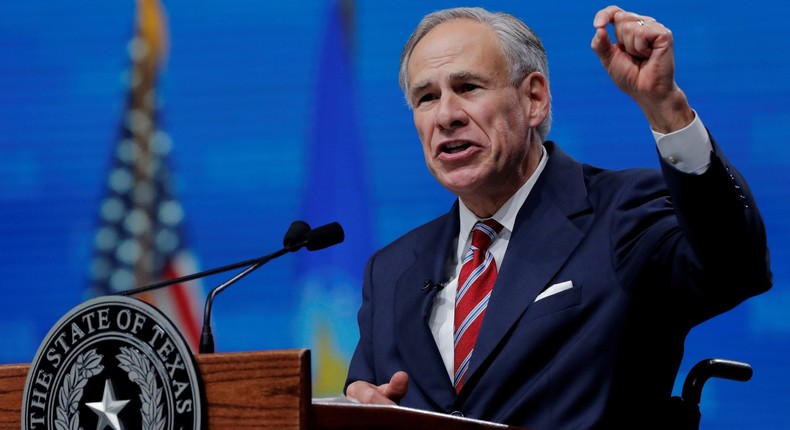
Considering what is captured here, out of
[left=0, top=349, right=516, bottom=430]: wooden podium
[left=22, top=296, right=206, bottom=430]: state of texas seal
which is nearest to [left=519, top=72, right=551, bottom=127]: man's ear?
[left=0, top=349, right=516, bottom=430]: wooden podium

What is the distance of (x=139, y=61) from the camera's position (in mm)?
3342

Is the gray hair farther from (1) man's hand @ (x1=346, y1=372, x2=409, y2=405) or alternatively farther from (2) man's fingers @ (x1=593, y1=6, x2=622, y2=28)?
(1) man's hand @ (x1=346, y1=372, x2=409, y2=405)

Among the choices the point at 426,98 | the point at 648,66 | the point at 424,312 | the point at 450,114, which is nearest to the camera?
the point at 648,66

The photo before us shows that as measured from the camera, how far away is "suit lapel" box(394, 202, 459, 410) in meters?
2.14

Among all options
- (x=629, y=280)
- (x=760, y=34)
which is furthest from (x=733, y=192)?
(x=760, y=34)

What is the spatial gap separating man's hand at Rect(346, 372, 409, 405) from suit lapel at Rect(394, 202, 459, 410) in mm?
172

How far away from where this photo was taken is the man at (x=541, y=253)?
1762mm

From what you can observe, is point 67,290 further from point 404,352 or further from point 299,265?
point 404,352

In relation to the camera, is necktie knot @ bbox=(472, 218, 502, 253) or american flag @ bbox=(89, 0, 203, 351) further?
american flag @ bbox=(89, 0, 203, 351)

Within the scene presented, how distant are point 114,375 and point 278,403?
0.90 feet

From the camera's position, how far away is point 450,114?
2.39 m

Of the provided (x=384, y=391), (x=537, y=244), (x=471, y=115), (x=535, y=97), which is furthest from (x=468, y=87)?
(x=384, y=391)

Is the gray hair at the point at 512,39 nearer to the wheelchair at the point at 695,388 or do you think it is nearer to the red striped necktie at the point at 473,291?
the red striped necktie at the point at 473,291

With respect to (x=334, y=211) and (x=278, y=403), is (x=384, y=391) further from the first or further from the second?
(x=334, y=211)
